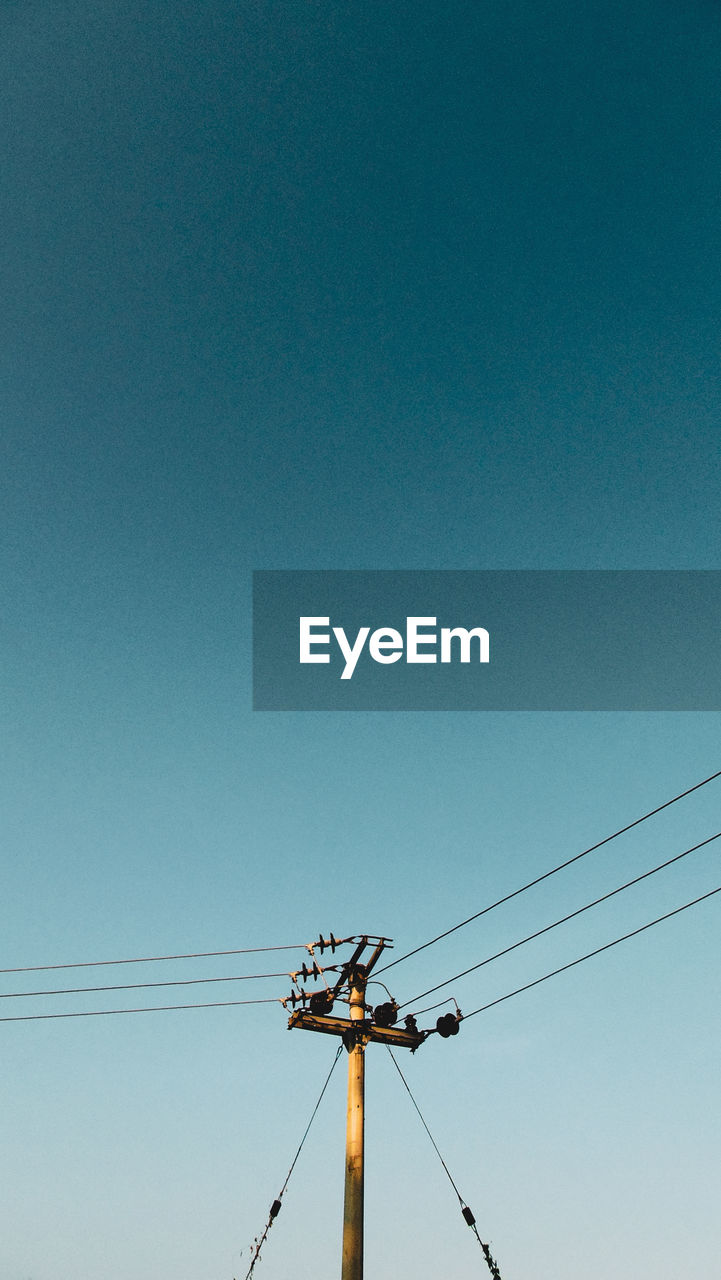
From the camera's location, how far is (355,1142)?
58.7 ft

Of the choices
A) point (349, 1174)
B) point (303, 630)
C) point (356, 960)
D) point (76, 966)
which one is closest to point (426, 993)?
point (356, 960)

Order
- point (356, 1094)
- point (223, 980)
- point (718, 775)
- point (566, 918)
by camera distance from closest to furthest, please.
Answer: point (718, 775) < point (566, 918) < point (356, 1094) < point (223, 980)

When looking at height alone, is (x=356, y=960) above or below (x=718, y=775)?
below

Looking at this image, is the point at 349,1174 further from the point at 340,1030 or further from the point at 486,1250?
the point at 486,1250

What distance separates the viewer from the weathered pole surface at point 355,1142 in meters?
16.8

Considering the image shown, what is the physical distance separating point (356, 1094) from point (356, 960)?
261cm

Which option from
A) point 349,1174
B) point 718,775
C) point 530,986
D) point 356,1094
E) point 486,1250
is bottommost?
point 486,1250

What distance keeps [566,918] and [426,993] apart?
5285 mm

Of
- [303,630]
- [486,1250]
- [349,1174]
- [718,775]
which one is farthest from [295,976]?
[718,775]

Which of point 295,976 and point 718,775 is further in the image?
point 295,976

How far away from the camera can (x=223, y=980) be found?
2536 cm

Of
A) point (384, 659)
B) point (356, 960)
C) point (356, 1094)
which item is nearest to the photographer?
point (356, 1094)

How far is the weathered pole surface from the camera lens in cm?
1681

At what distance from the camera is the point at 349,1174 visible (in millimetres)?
Result: 17547
